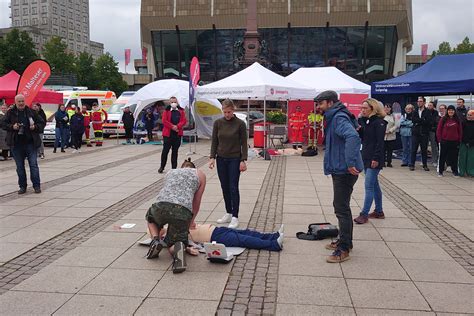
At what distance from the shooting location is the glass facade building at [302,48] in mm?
47469

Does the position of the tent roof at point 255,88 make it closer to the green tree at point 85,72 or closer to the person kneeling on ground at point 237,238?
the person kneeling on ground at point 237,238

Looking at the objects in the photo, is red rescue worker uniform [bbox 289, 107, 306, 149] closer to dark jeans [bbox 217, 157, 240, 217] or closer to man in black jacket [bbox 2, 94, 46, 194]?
man in black jacket [bbox 2, 94, 46, 194]

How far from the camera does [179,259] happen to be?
4.57 meters

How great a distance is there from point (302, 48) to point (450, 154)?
126 ft

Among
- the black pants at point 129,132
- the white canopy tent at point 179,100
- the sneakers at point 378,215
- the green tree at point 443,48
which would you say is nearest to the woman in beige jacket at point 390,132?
the sneakers at point 378,215

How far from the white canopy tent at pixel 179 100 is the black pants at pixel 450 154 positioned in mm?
11588

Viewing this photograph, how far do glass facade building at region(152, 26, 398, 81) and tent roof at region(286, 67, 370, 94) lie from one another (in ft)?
92.3

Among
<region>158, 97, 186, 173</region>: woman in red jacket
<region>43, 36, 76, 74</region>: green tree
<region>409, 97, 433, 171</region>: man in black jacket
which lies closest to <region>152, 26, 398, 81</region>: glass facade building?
<region>43, 36, 76, 74</region>: green tree

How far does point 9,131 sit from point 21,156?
511 millimetres

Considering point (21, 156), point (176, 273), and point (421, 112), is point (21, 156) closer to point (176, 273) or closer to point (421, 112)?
point (176, 273)

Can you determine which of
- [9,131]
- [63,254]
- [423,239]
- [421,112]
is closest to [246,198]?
[423,239]

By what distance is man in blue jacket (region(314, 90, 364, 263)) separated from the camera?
15.9ft

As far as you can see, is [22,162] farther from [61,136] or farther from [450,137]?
[450,137]

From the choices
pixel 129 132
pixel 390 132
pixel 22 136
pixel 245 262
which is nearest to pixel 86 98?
pixel 129 132
